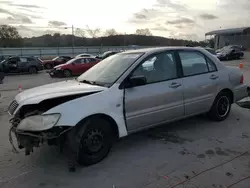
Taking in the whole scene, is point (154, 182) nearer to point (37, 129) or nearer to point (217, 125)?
point (37, 129)

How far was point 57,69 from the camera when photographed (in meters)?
18.6

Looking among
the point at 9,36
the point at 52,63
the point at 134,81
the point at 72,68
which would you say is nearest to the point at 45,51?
the point at 52,63

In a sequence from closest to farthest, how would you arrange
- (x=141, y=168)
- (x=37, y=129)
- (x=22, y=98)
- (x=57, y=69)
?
(x=37, y=129) < (x=141, y=168) < (x=22, y=98) < (x=57, y=69)

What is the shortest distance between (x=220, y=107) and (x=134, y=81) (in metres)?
2.51

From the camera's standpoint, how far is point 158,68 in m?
4.48

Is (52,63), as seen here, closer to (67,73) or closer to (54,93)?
(67,73)

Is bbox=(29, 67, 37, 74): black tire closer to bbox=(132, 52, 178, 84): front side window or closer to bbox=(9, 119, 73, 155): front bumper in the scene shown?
bbox=(132, 52, 178, 84): front side window

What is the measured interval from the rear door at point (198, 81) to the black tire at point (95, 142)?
5.70ft

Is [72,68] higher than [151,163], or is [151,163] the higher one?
[72,68]

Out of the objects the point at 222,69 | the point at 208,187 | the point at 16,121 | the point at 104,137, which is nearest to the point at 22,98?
the point at 16,121

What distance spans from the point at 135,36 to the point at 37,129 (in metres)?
73.6

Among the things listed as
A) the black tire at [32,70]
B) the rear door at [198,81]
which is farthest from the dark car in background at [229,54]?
the rear door at [198,81]

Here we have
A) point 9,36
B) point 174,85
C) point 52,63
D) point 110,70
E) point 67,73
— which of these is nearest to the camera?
point 110,70

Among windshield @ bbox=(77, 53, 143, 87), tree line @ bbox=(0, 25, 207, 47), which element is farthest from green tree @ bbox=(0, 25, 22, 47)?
windshield @ bbox=(77, 53, 143, 87)
